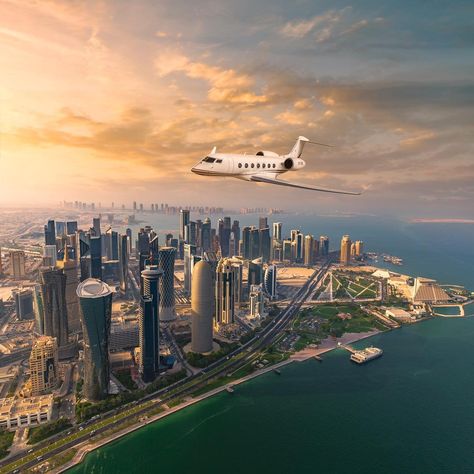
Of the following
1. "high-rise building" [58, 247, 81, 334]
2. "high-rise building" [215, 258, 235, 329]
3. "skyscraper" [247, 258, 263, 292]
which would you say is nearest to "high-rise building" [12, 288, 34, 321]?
"high-rise building" [58, 247, 81, 334]

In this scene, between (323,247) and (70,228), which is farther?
(323,247)

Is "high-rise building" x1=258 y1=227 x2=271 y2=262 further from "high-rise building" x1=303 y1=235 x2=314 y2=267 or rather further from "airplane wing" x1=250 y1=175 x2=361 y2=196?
"airplane wing" x1=250 y1=175 x2=361 y2=196

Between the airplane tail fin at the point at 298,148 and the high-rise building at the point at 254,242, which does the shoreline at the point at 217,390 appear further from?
the high-rise building at the point at 254,242

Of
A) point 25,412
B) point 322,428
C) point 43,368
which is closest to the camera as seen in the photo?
point 25,412

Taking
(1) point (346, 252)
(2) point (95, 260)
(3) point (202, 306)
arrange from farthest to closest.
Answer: (1) point (346, 252) < (2) point (95, 260) < (3) point (202, 306)

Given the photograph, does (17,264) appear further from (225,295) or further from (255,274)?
(255,274)

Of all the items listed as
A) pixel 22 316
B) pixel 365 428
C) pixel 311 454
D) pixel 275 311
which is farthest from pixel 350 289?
pixel 22 316

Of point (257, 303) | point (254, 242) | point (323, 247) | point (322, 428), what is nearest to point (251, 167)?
point (322, 428)
